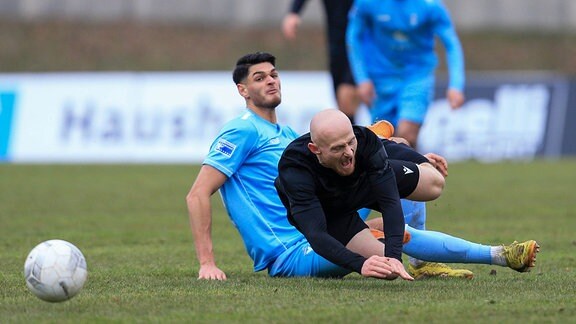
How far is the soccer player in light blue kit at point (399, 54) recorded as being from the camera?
11.3 m

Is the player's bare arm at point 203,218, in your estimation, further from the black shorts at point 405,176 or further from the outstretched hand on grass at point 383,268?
the outstretched hand on grass at point 383,268

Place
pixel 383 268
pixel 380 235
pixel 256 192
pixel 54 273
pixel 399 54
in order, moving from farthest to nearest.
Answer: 1. pixel 399 54
2. pixel 256 192
3. pixel 380 235
4. pixel 383 268
5. pixel 54 273

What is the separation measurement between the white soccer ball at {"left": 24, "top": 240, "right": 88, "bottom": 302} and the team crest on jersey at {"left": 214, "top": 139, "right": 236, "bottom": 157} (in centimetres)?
163

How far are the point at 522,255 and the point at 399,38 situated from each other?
5.18 meters

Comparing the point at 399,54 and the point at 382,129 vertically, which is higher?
the point at 399,54

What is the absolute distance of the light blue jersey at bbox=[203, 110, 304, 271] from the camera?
7.33 metres

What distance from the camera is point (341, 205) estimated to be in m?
6.73

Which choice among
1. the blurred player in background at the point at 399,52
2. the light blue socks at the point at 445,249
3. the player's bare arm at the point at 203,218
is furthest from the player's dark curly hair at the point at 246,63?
the blurred player in background at the point at 399,52

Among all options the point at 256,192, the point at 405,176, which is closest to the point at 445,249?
the point at 405,176

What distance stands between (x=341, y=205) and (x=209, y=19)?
87.7ft

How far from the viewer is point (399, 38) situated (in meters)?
11.5

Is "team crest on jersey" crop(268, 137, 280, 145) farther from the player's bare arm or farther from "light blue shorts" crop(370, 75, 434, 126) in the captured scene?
"light blue shorts" crop(370, 75, 434, 126)

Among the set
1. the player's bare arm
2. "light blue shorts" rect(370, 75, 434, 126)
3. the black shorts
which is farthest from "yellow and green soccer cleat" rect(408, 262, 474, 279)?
"light blue shorts" rect(370, 75, 434, 126)

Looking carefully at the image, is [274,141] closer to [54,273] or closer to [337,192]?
[337,192]
